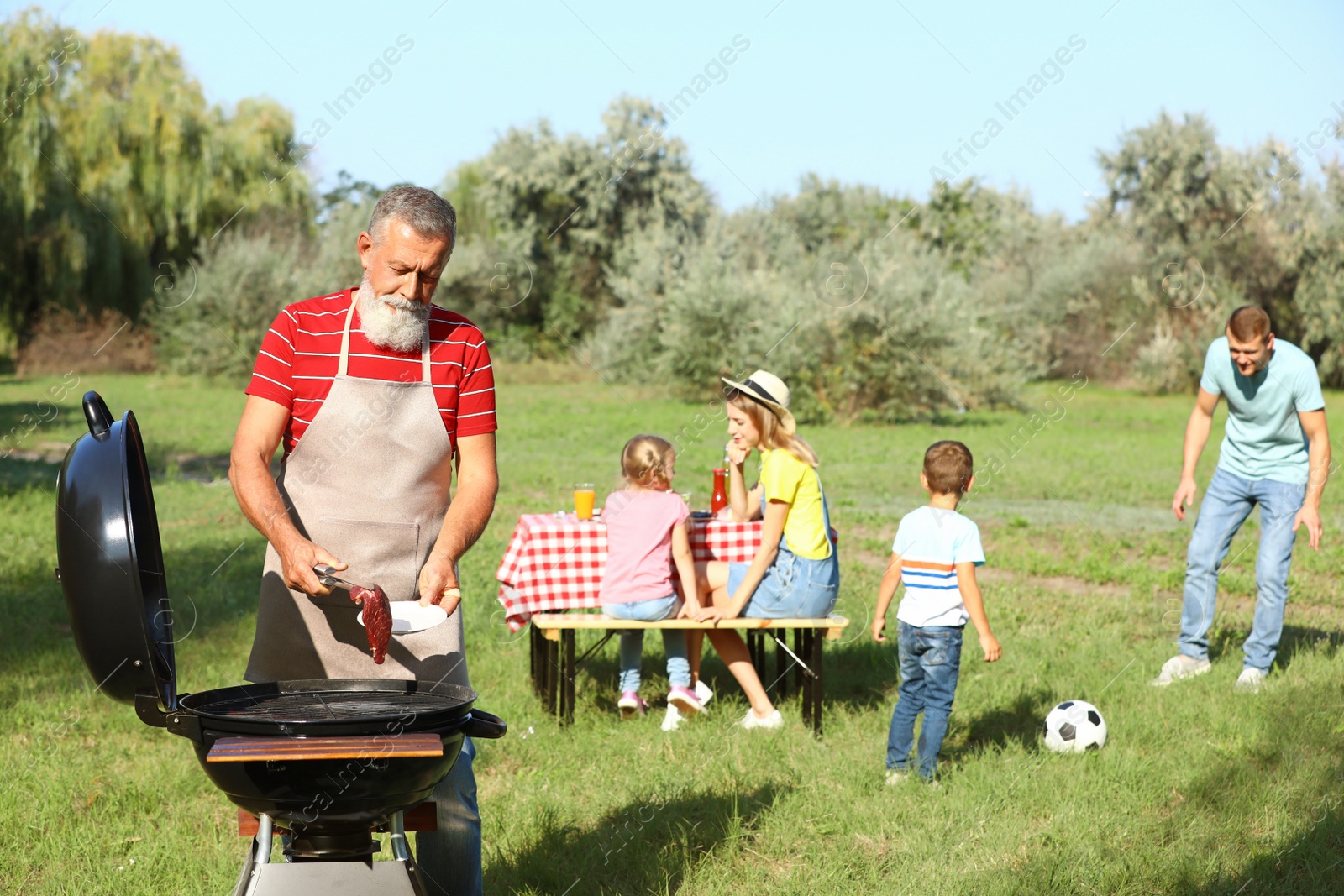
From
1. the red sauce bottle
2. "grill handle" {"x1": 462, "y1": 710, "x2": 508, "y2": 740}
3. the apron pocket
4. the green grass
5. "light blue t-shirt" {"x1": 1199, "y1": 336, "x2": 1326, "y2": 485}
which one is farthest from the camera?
the red sauce bottle

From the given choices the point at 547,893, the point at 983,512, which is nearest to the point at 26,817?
the point at 547,893

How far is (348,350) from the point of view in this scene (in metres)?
3.16

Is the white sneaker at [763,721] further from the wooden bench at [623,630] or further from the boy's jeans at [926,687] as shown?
the boy's jeans at [926,687]

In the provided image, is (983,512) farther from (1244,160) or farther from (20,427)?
(1244,160)

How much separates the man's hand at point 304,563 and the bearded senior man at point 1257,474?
4.99 meters

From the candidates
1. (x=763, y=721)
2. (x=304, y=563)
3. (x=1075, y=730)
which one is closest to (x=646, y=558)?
(x=763, y=721)

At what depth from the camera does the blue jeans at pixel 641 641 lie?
6121mm

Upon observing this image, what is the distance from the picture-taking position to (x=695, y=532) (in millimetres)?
6578

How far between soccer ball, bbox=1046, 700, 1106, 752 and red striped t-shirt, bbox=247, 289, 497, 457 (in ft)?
11.3

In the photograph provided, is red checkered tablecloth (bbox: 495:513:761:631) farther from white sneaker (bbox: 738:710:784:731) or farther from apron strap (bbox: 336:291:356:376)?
apron strap (bbox: 336:291:356:376)

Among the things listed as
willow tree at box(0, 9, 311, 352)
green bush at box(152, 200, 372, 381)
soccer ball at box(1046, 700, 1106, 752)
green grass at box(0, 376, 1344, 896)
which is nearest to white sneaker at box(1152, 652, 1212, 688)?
green grass at box(0, 376, 1344, 896)

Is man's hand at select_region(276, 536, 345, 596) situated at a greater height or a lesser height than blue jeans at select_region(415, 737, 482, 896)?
greater

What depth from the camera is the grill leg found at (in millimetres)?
5991

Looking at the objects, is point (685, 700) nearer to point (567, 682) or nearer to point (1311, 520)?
point (567, 682)
